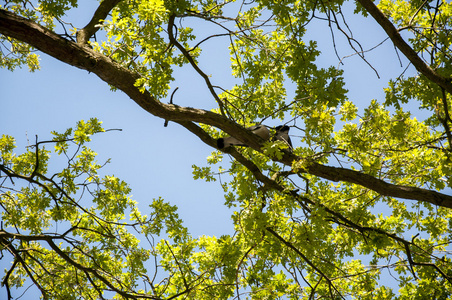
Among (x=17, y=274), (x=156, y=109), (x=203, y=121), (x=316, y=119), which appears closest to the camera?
(x=316, y=119)

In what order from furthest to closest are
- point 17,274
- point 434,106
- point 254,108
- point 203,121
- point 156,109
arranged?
point 17,274 → point 254,108 → point 434,106 → point 203,121 → point 156,109

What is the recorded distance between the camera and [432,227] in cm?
582

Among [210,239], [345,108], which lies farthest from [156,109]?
[210,239]

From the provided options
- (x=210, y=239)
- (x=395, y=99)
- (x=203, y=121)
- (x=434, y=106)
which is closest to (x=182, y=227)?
(x=210, y=239)

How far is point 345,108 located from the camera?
15.2ft

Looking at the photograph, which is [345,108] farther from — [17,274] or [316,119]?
[17,274]

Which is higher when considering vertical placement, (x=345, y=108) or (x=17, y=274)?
(x=345, y=108)

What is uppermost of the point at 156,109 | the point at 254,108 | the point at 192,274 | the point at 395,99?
the point at 254,108

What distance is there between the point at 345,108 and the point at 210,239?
292 cm

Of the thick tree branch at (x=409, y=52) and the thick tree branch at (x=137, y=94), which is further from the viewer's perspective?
the thick tree branch at (x=409, y=52)

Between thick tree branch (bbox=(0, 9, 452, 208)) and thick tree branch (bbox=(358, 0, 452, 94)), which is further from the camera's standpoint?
thick tree branch (bbox=(358, 0, 452, 94))

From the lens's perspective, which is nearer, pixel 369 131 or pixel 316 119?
pixel 316 119

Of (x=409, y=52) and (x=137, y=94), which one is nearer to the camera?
(x=137, y=94)

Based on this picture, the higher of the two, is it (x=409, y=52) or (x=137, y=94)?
(x=409, y=52)
